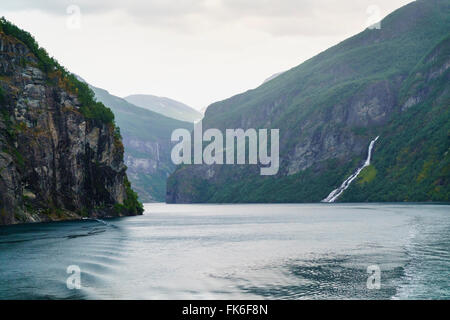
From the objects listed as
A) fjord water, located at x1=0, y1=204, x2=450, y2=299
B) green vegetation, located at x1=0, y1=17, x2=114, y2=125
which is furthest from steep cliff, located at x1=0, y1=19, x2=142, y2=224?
fjord water, located at x1=0, y1=204, x2=450, y2=299

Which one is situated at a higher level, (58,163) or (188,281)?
(58,163)

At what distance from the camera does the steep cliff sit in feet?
358

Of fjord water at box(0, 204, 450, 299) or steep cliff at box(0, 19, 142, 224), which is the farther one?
steep cliff at box(0, 19, 142, 224)

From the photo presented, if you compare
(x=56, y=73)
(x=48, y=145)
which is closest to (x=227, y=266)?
(x=48, y=145)

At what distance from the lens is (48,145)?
406 feet

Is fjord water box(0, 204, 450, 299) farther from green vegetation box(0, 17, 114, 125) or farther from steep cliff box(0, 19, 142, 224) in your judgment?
green vegetation box(0, 17, 114, 125)

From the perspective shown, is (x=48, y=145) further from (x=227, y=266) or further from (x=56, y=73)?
(x=227, y=266)

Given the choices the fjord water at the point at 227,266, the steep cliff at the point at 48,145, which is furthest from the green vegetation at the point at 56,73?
the fjord water at the point at 227,266

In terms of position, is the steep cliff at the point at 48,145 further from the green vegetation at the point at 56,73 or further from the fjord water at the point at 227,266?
the fjord water at the point at 227,266

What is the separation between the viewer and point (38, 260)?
5094cm

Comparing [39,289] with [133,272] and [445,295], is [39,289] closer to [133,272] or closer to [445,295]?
[133,272]

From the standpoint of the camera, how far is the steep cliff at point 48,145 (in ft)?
358

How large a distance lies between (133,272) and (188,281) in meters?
6.79
